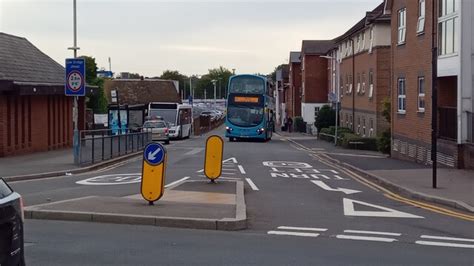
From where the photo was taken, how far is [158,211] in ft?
40.8

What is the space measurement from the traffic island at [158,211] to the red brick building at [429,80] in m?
11.5

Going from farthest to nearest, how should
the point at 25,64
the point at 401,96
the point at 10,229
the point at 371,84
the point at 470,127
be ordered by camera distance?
the point at 371,84 < the point at 401,96 < the point at 25,64 < the point at 470,127 < the point at 10,229

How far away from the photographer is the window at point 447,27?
2406 centimetres

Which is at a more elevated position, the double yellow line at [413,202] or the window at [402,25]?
the window at [402,25]

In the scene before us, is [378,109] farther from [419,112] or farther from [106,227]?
[106,227]

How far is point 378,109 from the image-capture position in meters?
47.8

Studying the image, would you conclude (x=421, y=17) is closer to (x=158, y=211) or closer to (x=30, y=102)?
(x=30, y=102)

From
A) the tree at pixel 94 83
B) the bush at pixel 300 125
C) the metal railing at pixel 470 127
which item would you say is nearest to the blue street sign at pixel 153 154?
the metal railing at pixel 470 127

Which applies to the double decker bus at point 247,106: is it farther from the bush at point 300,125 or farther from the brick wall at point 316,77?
the bush at point 300,125

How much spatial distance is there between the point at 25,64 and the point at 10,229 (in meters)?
27.7

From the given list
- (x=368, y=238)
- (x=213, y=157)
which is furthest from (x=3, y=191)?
(x=213, y=157)

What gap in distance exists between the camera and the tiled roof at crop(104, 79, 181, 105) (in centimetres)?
8850

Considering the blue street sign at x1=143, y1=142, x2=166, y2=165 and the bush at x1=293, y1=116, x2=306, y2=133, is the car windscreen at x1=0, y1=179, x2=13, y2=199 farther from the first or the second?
the bush at x1=293, y1=116, x2=306, y2=133

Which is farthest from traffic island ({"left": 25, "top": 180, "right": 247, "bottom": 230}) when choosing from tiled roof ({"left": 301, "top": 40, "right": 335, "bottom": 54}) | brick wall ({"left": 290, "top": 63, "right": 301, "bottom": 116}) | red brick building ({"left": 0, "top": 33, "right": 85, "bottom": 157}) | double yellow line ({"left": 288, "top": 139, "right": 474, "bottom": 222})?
brick wall ({"left": 290, "top": 63, "right": 301, "bottom": 116})
